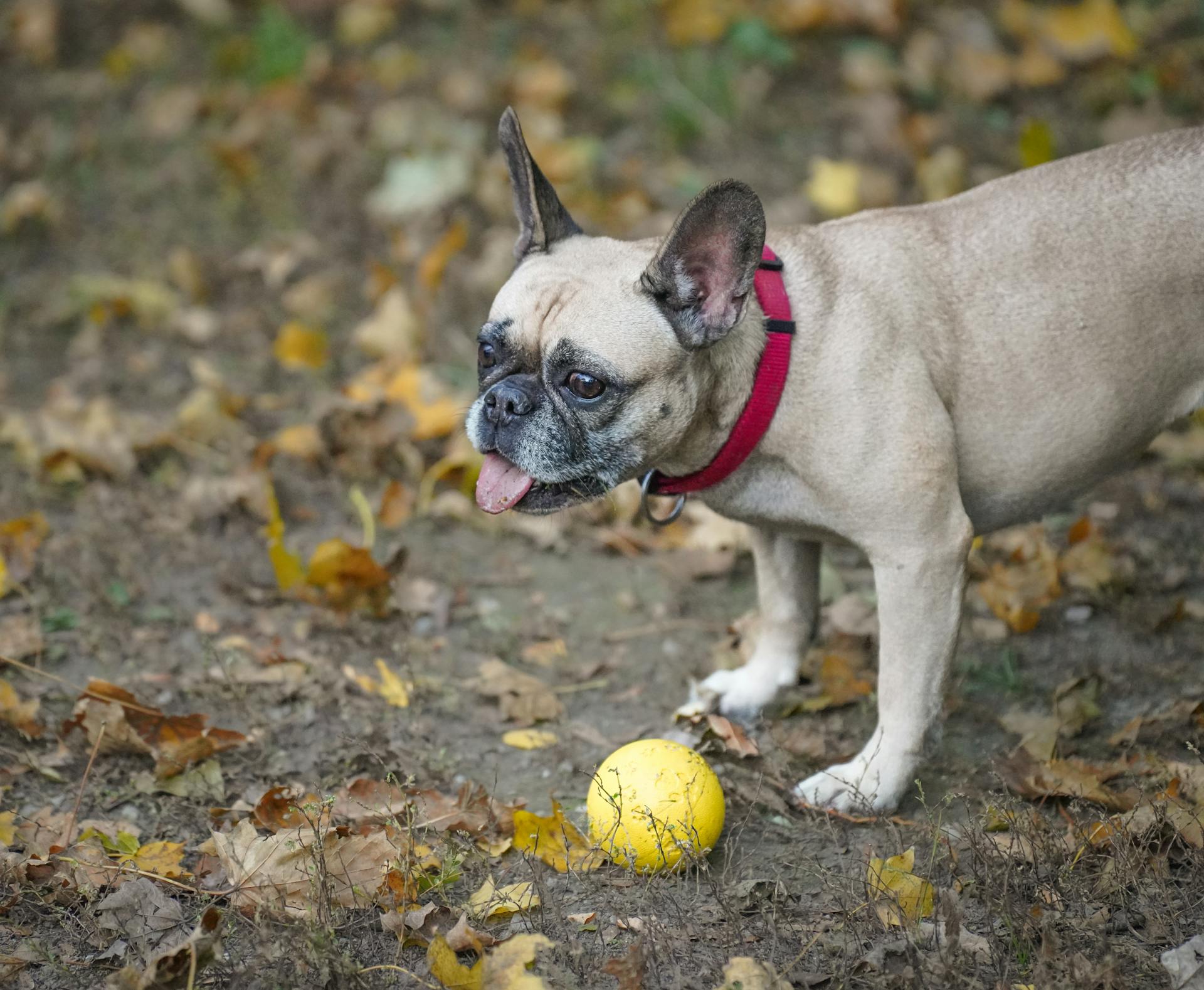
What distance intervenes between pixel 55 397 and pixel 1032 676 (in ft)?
16.5

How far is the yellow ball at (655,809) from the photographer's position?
3.22 meters

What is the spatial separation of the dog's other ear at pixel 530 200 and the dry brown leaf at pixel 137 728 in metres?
1.84

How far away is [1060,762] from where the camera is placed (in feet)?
12.0

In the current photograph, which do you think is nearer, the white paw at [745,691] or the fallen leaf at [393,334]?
the white paw at [745,691]

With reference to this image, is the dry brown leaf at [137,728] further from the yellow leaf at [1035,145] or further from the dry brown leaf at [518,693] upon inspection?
the yellow leaf at [1035,145]

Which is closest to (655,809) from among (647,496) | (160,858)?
(647,496)

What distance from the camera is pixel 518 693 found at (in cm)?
437

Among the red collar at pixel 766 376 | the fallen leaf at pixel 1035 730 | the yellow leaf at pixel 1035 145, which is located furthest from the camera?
the yellow leaf at pixel 1035 145

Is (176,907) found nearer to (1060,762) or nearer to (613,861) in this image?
(613,861)

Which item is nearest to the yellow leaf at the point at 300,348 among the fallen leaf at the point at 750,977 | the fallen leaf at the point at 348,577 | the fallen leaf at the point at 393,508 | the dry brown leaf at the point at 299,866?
the fallen leaf at the point at 393,508

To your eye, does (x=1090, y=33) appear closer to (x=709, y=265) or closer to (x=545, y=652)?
(x=709, y=265)

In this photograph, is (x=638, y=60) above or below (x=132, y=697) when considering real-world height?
above

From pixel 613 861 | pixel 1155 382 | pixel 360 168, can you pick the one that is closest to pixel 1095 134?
pixel 1155 382

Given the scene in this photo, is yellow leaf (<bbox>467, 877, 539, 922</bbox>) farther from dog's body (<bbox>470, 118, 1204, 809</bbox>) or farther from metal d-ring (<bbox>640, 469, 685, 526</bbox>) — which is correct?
metal d-ring (<bbox>640, 469, 685, 526</bbox>)
